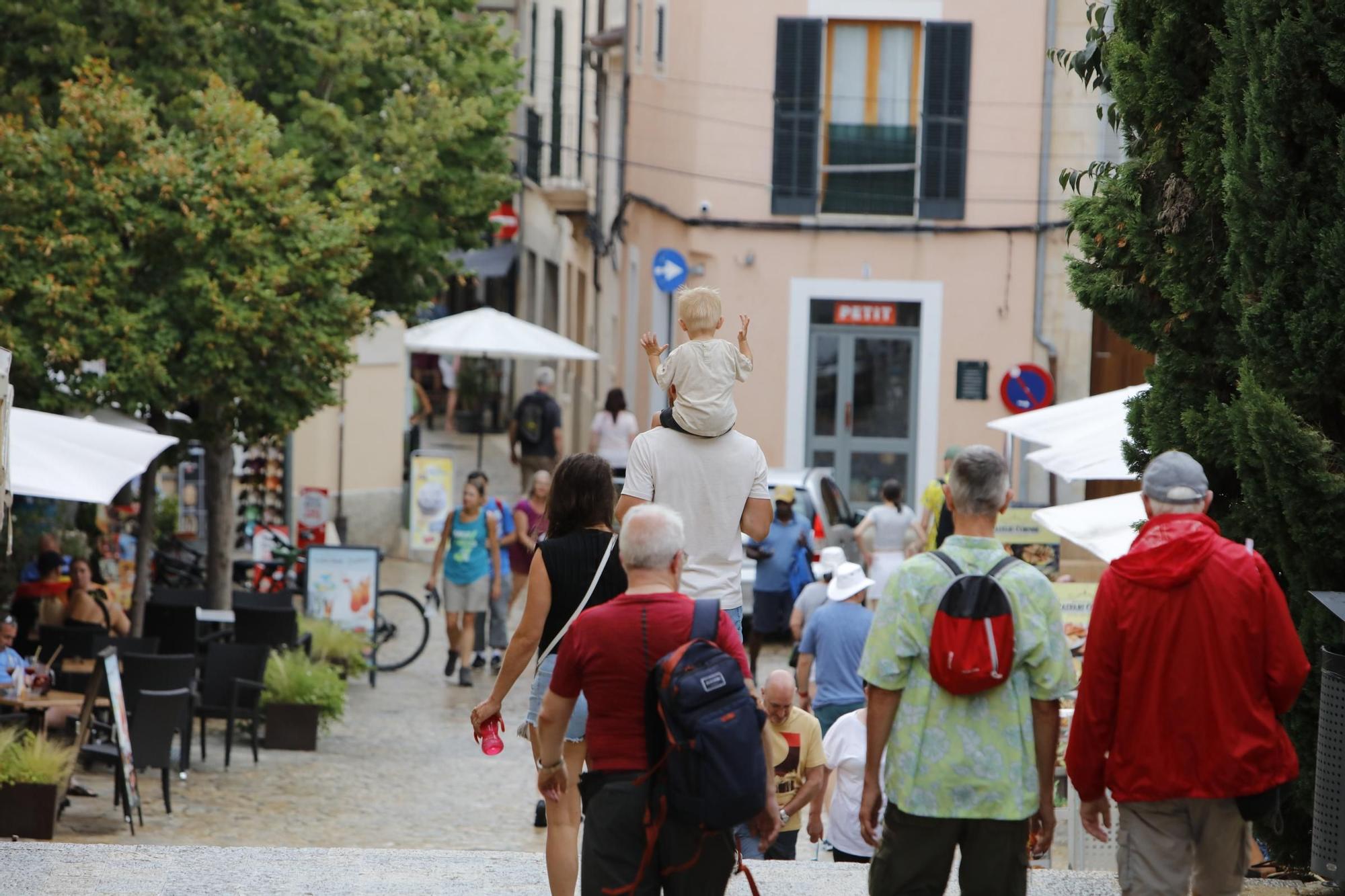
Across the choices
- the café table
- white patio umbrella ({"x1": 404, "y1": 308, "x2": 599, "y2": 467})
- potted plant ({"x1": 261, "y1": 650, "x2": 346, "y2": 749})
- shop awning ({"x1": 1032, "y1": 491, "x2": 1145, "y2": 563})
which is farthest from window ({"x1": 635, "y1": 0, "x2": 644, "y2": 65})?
the café table

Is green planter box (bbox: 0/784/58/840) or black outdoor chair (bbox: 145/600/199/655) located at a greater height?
black outdoor chair (bbox: 145/600/199/655)

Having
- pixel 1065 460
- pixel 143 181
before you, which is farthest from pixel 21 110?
pixel 1065 460

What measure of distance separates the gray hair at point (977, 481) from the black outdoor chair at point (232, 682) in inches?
359

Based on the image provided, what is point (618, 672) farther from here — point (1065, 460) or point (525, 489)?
point (525, 489)

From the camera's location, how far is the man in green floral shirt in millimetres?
5383

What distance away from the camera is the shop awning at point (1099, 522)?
1168 cm

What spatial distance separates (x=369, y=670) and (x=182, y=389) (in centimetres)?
367

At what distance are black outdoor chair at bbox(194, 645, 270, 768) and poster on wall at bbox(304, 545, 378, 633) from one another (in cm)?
391

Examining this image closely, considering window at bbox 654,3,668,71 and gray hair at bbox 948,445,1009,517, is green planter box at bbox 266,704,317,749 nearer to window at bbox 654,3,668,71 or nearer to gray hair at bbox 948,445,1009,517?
gray hair at bbox 948,445,1009,517

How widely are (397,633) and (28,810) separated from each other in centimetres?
911

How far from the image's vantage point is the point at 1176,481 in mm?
5652

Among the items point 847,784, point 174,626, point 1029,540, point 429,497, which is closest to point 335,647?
point 174,626

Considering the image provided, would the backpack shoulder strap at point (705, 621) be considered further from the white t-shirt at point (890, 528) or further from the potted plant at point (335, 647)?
the white t-shirt at point (890, 528)

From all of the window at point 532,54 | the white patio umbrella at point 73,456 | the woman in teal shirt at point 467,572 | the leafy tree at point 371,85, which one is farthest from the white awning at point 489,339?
the white patio umbrella at point 73,456
